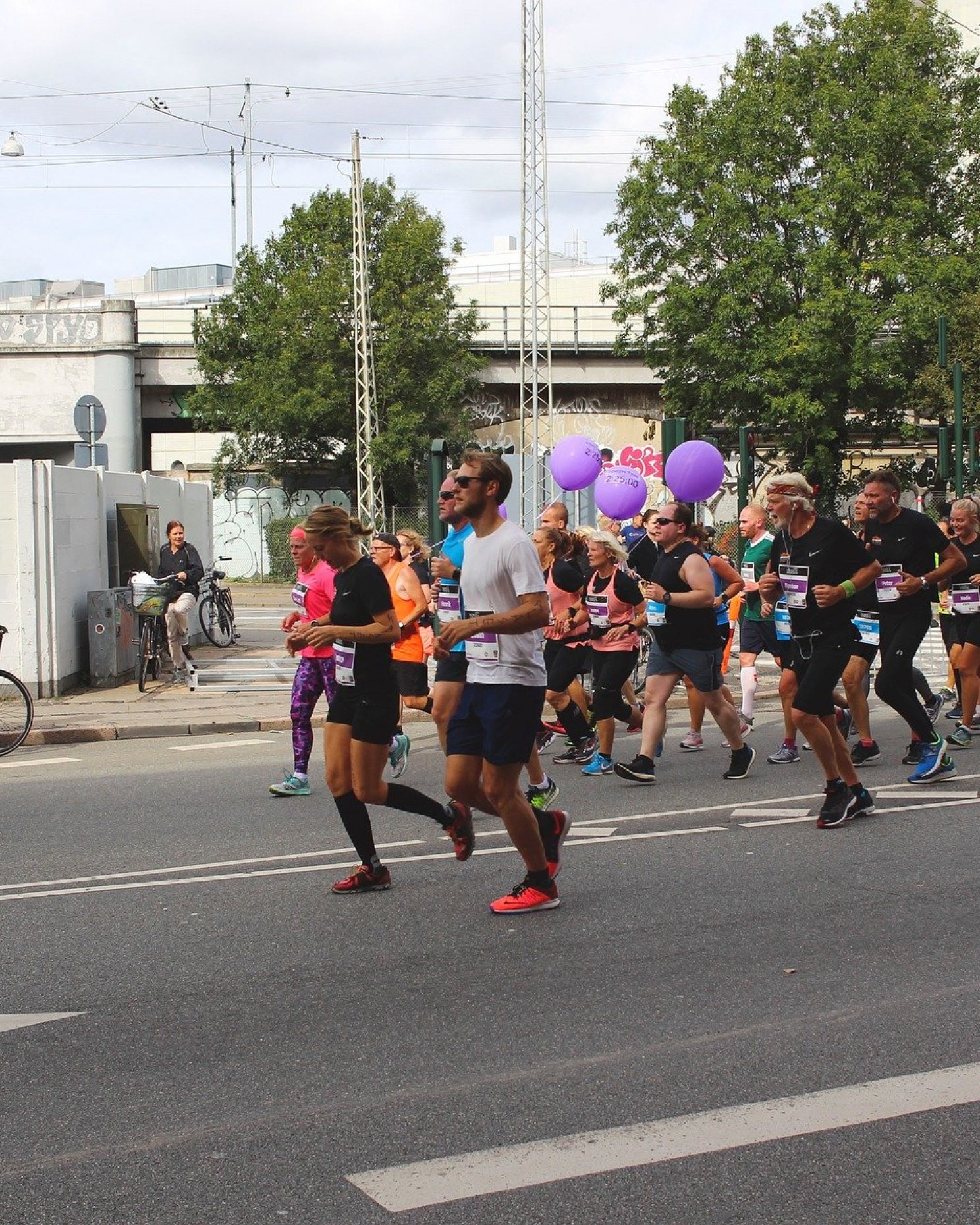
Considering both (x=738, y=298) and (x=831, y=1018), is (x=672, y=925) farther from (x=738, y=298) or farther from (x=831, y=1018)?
(x=738, y=298)

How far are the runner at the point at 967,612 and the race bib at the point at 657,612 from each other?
106 inches

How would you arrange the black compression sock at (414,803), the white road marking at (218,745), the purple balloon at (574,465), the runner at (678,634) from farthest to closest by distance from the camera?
the purple balloon at (574,465), the white road marking at (218,745), the runner at (678,634), the black compression sock at (414,803)

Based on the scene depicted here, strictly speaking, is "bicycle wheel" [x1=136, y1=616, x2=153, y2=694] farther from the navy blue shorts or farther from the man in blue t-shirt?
the navy blue shorts

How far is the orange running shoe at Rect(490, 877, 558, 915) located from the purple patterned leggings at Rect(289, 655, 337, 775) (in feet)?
10.3

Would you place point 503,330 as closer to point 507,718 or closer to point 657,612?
point 657,612

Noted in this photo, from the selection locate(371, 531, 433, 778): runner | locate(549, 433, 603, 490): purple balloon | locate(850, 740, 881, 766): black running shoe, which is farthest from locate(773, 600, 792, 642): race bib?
locate(549, 433, 603, 490): purple balloon

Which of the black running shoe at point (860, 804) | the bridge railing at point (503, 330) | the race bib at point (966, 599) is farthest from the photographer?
the bridge railing at point (503, 330)

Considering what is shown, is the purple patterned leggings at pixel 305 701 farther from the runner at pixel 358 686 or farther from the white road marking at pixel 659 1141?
the white road marking at pixel 659 1141

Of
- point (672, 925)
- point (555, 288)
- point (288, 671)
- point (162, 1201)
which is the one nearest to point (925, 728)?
point (672, 925)

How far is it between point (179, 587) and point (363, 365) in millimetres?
19394

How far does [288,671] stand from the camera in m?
18.1

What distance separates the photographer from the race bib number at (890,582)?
955 centimetres

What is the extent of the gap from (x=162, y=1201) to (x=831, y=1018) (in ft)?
7.43

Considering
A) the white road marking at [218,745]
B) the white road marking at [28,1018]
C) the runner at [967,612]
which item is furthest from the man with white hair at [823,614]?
the white road marking at [218,745]
